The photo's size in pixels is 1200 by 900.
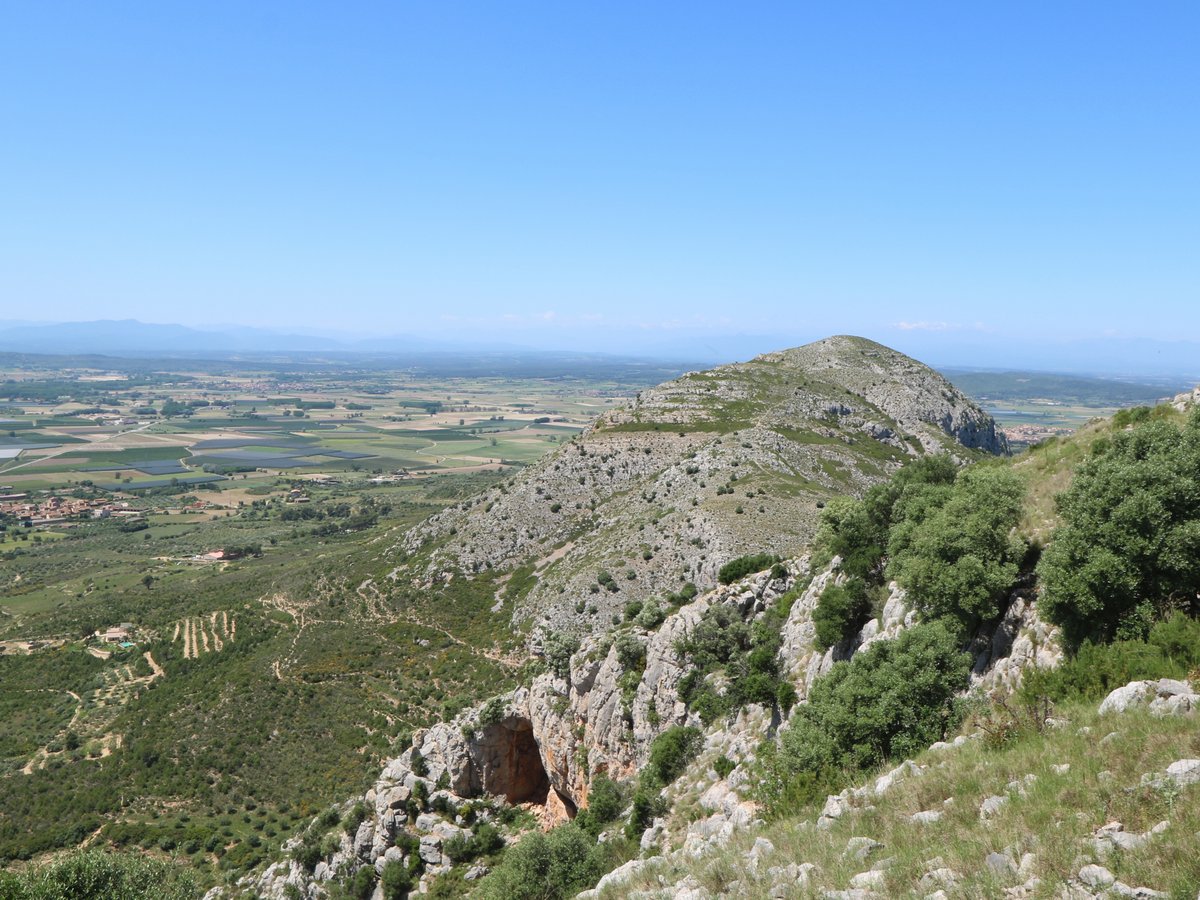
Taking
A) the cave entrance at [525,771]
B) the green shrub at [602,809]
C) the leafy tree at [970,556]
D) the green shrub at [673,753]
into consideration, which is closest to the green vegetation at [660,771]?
the green shrub at [673,753]

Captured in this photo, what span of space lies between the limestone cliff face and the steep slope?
20.8m

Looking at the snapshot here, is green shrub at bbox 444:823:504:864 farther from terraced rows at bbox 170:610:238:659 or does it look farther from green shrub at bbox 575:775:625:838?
terraced rows at bbox 170:610:238:659

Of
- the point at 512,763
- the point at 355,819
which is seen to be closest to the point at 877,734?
the point at 512,763

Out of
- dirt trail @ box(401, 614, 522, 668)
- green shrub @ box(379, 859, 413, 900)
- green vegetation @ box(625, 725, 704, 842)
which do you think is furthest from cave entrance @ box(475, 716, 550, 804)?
dirt trail @ box(401, 614, 522, 668)

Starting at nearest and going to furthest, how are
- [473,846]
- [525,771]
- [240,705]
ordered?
[473,846] < [525,771] < [240,705]

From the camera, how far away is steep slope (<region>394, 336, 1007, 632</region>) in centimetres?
6069

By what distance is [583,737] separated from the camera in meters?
33.5

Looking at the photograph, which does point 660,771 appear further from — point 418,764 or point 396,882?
point 418,764

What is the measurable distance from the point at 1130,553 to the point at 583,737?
25.2 m

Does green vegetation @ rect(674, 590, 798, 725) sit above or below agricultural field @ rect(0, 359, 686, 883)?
above

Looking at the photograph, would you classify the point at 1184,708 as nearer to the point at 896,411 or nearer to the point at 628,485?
the point at 628,485

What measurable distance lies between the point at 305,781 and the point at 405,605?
23293 millimetres

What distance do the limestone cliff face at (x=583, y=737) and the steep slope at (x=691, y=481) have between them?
68.2 ft

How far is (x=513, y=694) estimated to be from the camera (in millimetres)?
39125
